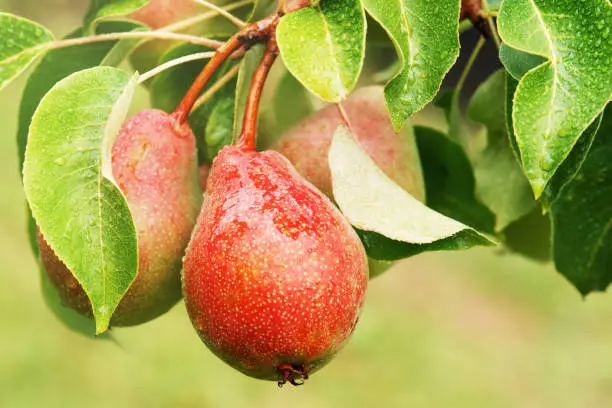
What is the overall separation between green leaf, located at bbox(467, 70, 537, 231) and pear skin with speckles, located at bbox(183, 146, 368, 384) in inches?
11.4

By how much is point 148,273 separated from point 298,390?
227 centimetres

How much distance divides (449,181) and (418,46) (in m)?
0.32

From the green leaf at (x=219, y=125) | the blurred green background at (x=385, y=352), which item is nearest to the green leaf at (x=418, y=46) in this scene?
the green leaf at (x=219, y=125)

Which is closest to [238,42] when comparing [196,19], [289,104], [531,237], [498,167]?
[196,19]

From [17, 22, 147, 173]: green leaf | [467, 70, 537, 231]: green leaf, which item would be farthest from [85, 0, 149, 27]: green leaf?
[467, 70, 537, 231]: green leaf

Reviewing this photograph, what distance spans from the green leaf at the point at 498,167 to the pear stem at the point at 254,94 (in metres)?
0.28

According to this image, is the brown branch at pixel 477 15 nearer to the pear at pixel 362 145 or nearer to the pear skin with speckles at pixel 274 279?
the pear at pixel 362 145

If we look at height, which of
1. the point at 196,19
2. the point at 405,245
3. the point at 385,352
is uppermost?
the point at 196,19

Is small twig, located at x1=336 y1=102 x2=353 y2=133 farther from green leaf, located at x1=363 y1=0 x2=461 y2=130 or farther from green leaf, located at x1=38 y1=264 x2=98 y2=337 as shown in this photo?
green leaf, located at x1=38 y1=264 x2=98 y2=337

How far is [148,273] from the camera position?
73 cm

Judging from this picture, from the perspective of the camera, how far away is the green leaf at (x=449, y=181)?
95 centimetres

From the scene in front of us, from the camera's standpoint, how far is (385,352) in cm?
316

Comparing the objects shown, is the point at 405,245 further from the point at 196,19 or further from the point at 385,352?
the point at 385,352

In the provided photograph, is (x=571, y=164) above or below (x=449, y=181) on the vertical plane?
above
